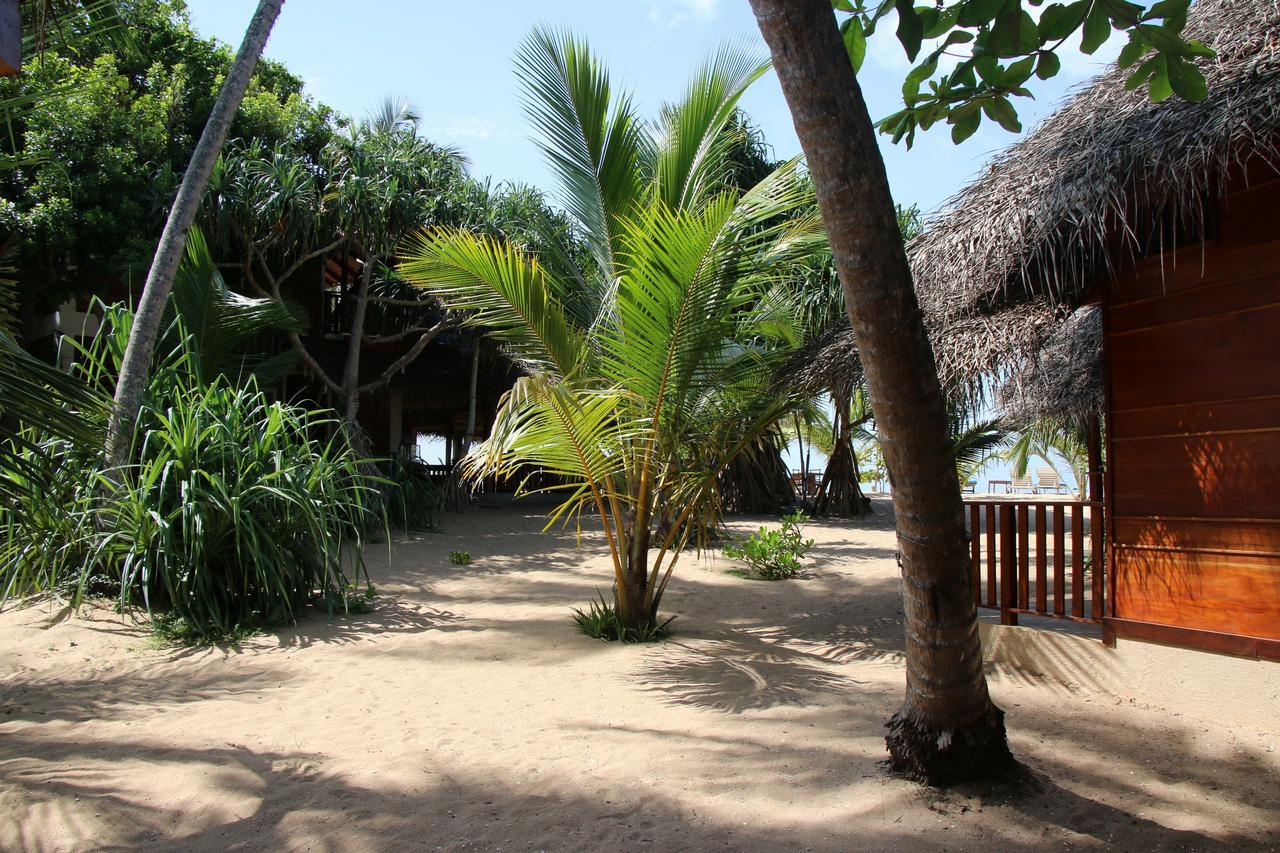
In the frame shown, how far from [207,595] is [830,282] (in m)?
10.3

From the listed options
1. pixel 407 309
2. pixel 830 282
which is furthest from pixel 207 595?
pixel 830 282

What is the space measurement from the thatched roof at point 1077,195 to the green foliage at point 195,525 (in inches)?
147

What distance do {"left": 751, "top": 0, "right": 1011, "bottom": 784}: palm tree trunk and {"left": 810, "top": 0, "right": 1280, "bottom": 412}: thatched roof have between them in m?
1.92

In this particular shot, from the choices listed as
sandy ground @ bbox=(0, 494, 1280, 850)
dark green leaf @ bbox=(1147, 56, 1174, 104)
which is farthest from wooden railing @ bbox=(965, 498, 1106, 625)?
dark green leaf @ bbox=(1147, 56, 1174, 104)

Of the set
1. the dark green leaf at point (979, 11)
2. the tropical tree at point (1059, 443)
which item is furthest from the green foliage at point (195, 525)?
the tropical tree at point (1059, 443)

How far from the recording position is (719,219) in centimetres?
464

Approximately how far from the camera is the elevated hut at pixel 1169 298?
3.78 metres

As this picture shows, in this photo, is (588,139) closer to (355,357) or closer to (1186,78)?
(1186,78)

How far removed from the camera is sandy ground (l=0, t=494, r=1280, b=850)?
8.70ft

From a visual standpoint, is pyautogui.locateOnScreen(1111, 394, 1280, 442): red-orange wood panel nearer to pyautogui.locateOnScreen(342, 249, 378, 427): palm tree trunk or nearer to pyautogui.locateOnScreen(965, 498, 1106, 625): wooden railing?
pyautogui.locateOnScreen(965, 498, 1106, 625): wooden railing

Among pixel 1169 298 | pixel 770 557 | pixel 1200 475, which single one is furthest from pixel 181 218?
pixel 1200 475

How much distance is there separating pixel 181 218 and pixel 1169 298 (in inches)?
252

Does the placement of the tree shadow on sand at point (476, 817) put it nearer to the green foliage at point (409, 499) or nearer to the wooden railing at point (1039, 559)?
the wooden railing at point (1039, 559)

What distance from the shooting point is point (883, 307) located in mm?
2504
